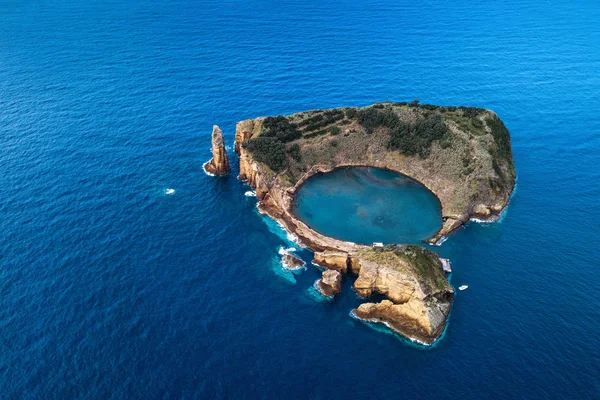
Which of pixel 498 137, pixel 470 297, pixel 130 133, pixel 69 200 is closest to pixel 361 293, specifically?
pixel 470 297

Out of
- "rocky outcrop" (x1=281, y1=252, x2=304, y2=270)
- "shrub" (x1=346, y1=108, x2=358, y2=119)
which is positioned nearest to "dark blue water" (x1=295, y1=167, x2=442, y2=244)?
"rocky outcrop" (x1=281, y1=252, x2=304, y2=270)

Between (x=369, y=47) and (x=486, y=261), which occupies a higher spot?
(x=369, y=47)

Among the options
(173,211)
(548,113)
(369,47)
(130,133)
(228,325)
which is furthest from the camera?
(369,47)

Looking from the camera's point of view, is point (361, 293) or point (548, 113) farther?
point (548, 113)

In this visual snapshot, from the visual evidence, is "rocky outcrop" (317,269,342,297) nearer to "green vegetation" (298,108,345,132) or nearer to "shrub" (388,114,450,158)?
"shrub" (388,114,450,158)

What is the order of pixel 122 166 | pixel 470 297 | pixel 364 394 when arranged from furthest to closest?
1. pixel 122 166
2. pixel 470 297
3. pixel 364 394

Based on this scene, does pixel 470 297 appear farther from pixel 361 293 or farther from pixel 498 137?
pixel 498 137

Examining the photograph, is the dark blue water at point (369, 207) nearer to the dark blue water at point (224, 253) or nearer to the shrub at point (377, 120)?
the dark blue water at point (224, 253)
